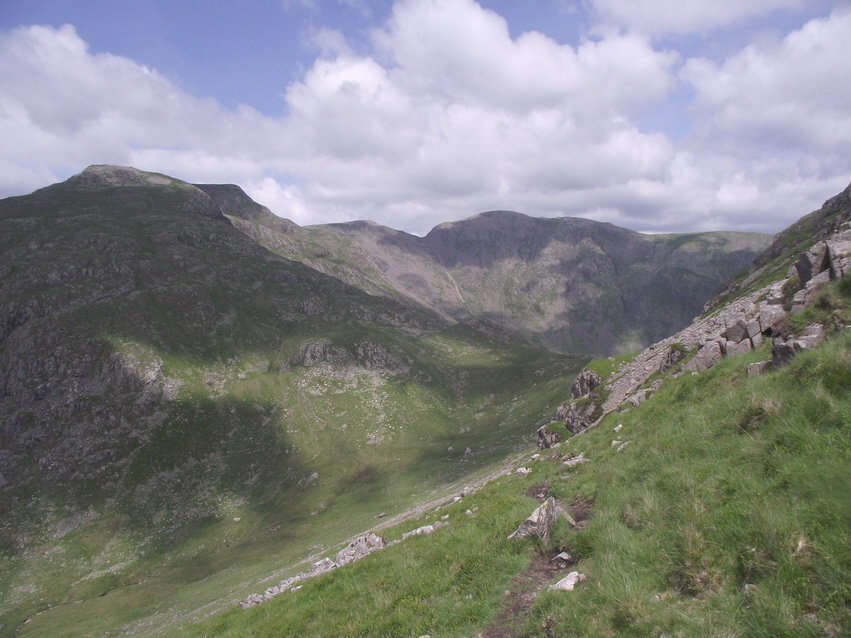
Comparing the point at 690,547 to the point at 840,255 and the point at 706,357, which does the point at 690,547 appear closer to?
the point at 840,255

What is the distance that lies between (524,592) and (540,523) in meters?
2.48

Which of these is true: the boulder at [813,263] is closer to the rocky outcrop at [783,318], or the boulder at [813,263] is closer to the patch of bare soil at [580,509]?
the rocky outcrop at [783,318]

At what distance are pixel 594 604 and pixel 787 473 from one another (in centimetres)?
425

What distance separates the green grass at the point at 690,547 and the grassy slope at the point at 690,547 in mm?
29

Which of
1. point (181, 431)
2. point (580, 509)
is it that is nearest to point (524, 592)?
point (580, 509)

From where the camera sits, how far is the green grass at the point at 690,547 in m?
5.29

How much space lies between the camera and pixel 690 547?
6676 millimetres

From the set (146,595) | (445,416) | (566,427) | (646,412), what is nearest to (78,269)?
(146,595)

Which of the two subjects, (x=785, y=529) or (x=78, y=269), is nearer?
(x=785, y=529)

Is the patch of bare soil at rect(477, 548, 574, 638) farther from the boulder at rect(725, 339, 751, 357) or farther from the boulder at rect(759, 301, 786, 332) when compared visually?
the boulder at rect(759, 301, 786, 332)

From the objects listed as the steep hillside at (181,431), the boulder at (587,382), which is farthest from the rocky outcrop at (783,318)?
the steep hillside at (181,431)

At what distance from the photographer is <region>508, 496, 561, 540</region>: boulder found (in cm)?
1083

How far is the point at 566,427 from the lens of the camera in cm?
5078

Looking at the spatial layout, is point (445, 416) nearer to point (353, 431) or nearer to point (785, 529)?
point (353, 431)
